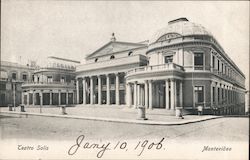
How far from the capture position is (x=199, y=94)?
20.2 m

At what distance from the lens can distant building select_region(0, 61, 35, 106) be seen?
35.4 m

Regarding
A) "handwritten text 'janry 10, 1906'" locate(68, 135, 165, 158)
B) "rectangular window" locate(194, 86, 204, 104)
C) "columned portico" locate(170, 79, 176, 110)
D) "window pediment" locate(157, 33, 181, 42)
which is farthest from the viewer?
"window pediment" locate(157, 33, 181, 42)

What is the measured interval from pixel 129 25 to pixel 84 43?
3063 mm

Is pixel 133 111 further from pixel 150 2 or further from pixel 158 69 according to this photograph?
pixel 150 2

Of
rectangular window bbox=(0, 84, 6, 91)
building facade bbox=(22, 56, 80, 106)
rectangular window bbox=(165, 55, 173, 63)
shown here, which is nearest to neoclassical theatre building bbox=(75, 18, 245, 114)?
rectangular window bbox=(165, 55, 173, 63)

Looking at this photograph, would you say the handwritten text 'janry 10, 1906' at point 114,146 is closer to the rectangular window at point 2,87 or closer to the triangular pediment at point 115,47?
the triangular pediment at point 115,47

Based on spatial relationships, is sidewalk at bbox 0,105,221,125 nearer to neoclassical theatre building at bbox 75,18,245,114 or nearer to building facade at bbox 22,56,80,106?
neoclassical theatre building at bbox 75,18,245,114

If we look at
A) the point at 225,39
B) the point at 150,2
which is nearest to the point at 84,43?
the point at 150,2

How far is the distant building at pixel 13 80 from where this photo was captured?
3538 centimetres

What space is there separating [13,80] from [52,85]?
7148 mm

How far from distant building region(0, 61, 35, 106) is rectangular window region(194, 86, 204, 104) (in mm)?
27769

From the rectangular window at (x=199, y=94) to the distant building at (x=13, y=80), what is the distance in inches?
1093

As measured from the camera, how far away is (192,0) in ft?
32.3

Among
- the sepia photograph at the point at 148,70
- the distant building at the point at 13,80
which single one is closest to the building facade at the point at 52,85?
the distant building at the point at 13,80
